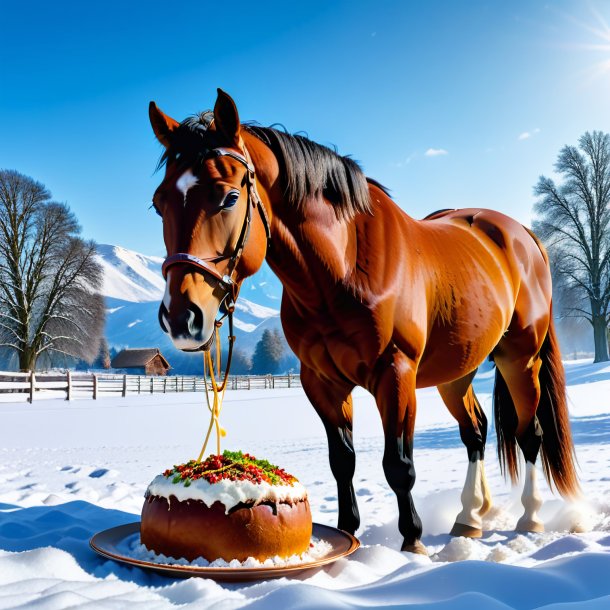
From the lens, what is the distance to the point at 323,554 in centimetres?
259

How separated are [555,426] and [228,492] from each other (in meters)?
2.66

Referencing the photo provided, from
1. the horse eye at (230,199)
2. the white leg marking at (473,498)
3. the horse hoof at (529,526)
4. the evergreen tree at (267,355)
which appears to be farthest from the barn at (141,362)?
the horse eye at (230,199)

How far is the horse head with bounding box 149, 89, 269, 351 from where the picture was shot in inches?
85.6

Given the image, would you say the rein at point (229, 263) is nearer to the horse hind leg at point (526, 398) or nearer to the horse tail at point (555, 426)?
the horse hind leg at point (526, 398)

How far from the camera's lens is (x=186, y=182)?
7.59ft

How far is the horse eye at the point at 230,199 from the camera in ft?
7.72

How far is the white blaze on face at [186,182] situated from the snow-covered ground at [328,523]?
5.04ft

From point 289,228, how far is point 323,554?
1565 millimetres

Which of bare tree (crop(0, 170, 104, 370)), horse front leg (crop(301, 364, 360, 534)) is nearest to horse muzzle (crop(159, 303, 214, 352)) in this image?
horse front leg (crop(301, 364, 360, 534))

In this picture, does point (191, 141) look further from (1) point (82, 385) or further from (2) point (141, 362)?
(2) point (141, 362)

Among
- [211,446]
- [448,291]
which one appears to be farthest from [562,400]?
[211,446]

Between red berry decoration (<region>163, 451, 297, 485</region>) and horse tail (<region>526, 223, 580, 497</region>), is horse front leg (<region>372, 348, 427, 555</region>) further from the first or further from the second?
horse tail (<region>526, 223, 580, 497</region>)

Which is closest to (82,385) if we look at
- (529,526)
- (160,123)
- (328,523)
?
(328,523)

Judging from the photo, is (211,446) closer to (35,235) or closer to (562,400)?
(562,400)
